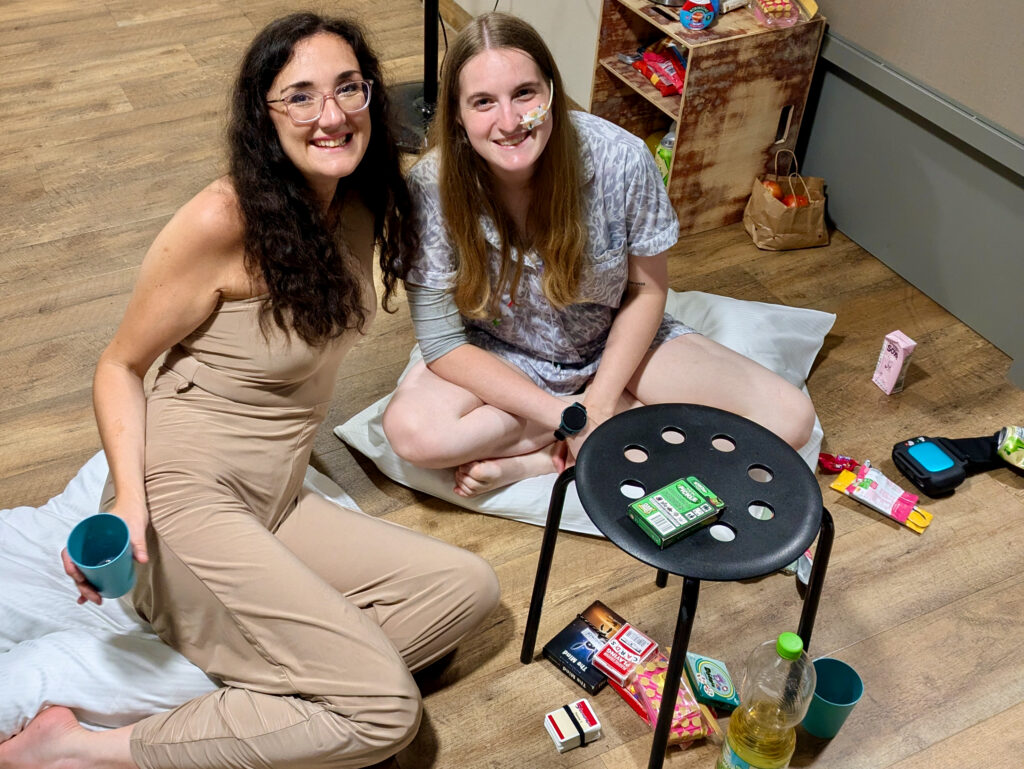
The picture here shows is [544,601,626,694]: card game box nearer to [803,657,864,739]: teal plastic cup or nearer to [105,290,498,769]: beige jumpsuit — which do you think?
[105,290,498,769]: beige jumpsuit

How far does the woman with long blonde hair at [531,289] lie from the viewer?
1681mm

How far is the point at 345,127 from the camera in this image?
60.9 inches

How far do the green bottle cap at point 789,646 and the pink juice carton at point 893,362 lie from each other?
108 cm

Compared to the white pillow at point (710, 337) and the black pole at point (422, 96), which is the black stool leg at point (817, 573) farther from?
the black pole at point (422, 96)

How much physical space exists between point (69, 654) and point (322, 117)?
2.96ft

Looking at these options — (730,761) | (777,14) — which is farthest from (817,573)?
(777,14)

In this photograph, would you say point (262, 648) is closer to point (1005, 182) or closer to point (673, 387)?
point (673, 387)

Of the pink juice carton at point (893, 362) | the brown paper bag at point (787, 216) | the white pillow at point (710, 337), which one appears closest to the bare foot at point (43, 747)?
the white pillow at point (710, 337)

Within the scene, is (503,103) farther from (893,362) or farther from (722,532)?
(893,362)

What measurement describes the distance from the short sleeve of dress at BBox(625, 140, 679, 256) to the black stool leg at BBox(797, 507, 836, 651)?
0.60 metres

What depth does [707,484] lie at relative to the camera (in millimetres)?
1500

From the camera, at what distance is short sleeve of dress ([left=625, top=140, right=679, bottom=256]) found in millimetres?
1848

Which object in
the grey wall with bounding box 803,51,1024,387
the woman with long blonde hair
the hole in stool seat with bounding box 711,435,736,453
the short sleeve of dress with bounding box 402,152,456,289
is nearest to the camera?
the hole in stool seat with bounding box 711,435,736,453

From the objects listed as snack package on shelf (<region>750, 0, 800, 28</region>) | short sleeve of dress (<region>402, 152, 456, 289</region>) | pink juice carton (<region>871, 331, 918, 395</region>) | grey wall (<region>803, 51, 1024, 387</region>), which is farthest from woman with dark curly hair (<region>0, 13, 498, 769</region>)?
grey wall (<region>803, 51, 1024, 387</region>)
